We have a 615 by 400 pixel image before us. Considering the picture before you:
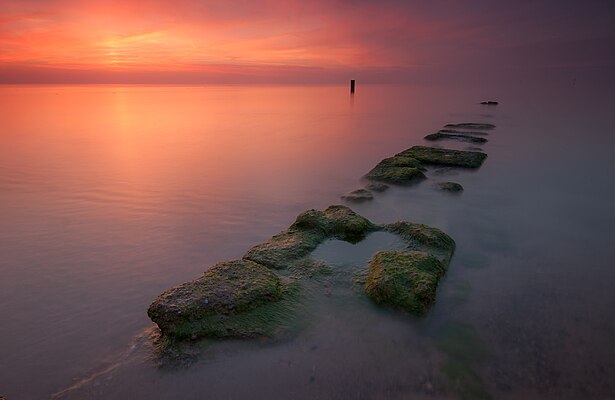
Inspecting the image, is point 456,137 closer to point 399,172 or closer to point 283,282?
point 399,172

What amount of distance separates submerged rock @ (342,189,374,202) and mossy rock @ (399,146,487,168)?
543 centimetres

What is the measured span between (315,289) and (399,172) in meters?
8.09

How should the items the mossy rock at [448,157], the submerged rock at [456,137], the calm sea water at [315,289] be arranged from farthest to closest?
the submerged rock at [456,137]
the mossy rock at [448,157]
the calm sea water at [315,289]

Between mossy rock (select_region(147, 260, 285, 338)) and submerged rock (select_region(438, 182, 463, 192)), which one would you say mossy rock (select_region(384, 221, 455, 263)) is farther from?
submerged rock (select_region(438, 182, 463, 192))

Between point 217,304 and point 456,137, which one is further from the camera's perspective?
point 456,137

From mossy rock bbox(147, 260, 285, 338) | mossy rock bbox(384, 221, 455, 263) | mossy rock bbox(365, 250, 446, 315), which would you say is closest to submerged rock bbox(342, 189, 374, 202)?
mossy rock bbox(384, 221, 455, 263)

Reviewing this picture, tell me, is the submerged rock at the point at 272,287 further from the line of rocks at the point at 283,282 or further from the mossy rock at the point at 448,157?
the mossy rock at the point at 448,157

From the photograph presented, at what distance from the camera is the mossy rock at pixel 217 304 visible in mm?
4695

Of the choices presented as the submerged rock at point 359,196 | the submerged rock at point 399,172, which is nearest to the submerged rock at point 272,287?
the submerged rock at point 359,196

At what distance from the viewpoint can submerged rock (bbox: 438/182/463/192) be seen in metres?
11.7

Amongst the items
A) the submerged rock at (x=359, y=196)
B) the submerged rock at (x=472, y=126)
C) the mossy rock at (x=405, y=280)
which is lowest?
the submerged rock at (x=472, y=126)

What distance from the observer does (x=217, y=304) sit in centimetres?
496

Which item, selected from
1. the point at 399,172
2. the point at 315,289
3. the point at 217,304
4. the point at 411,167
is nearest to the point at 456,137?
the point at 411,167

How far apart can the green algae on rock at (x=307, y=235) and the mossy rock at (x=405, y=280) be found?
139 centimetres
